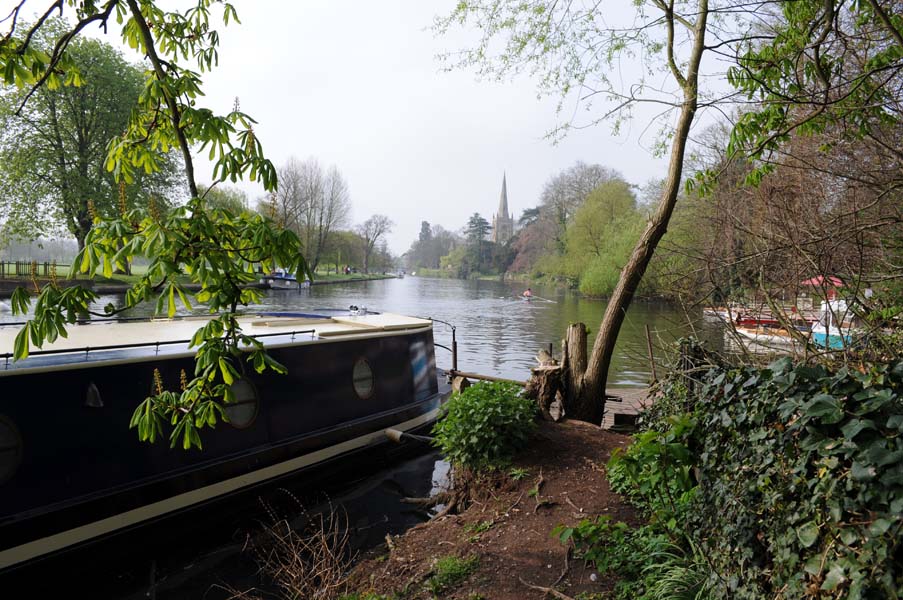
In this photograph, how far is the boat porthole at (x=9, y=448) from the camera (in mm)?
4926

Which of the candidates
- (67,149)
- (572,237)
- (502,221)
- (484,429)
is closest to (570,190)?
(572,237)

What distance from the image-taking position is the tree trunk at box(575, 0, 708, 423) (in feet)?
23.0

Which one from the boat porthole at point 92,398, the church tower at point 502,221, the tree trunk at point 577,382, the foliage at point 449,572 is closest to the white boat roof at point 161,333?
the boat porthole at point 92,398

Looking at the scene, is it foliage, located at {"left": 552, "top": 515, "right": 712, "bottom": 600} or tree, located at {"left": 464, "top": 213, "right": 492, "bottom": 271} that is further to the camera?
tree, located at {"left": 464, "top": 213, "right": 492, "bottom": 271}

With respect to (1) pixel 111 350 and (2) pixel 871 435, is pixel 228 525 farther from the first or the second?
(2) pixel 871 435

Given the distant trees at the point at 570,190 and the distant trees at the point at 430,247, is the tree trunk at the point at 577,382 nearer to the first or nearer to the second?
the distant trees at the point at 570,190

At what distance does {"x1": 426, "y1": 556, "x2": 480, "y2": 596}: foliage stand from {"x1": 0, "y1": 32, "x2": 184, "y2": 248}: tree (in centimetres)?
2891

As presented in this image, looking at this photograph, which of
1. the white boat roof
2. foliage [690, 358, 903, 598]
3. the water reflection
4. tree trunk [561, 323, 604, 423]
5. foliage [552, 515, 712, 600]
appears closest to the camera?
foliage [690, 358, 903, 598]

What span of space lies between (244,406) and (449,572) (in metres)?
3.86

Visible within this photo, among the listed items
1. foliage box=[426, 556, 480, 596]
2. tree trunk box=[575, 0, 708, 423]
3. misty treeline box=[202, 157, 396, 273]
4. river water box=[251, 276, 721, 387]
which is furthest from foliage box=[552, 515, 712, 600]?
misty treeline box=[202, 157, 396, 273]

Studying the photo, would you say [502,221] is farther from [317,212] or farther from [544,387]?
[544,387]

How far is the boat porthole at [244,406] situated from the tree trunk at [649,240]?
4350 millimetres

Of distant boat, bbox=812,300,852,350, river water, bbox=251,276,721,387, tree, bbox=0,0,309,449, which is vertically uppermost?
tree, bbox=0,0,309,449

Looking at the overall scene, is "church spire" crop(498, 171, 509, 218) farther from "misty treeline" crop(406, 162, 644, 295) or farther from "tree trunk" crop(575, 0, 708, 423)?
"tree trunk" crop(575, 0, 708, 423)
